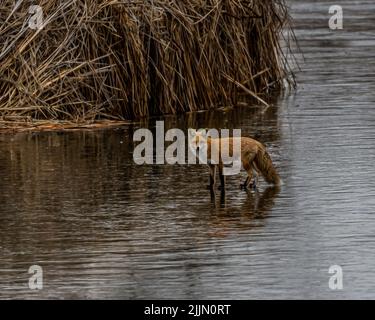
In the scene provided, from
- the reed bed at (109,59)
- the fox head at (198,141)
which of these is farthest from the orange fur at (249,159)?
the reed bed at (109,59)

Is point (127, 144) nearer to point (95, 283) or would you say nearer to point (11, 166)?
point (11, 166)

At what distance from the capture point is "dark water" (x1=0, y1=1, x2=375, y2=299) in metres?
11.4

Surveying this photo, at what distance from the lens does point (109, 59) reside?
64.2ft

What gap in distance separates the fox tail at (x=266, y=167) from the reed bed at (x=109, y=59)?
4.75 m

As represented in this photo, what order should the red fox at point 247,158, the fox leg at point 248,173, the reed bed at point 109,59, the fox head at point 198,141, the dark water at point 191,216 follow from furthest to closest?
1. the reed bed at point 109,59
2. the fox leg at point 248,173
3. the red fox at point 247,158
4. the fox head at point 198,141
5. the dark water at point 191,216

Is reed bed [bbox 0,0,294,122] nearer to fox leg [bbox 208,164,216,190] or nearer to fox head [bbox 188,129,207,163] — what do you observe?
fox leg [bbox 208,164,216,190]

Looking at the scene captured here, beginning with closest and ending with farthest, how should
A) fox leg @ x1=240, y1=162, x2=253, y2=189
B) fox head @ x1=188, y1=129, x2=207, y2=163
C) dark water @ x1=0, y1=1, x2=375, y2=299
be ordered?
dark water @ x1=0, y1=1, x2=375, y2=299
fox head @ x1=188, y1=129, x2=207, y2=163
fox leg @ x1=240, y1=162, x2=253, y2=189

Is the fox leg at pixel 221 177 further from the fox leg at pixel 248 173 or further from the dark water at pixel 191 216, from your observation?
the fox leg at pixel 248 173

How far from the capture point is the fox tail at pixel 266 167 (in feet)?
49.6

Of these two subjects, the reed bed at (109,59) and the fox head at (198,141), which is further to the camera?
the reed bed at (109,59)

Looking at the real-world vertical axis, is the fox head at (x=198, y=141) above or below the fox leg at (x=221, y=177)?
above

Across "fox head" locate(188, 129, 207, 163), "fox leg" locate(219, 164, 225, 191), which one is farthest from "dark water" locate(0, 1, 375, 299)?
"fox head" locate(188, 129, 207, 163)

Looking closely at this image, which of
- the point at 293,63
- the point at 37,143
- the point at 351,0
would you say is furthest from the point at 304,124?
the point at 351,0
